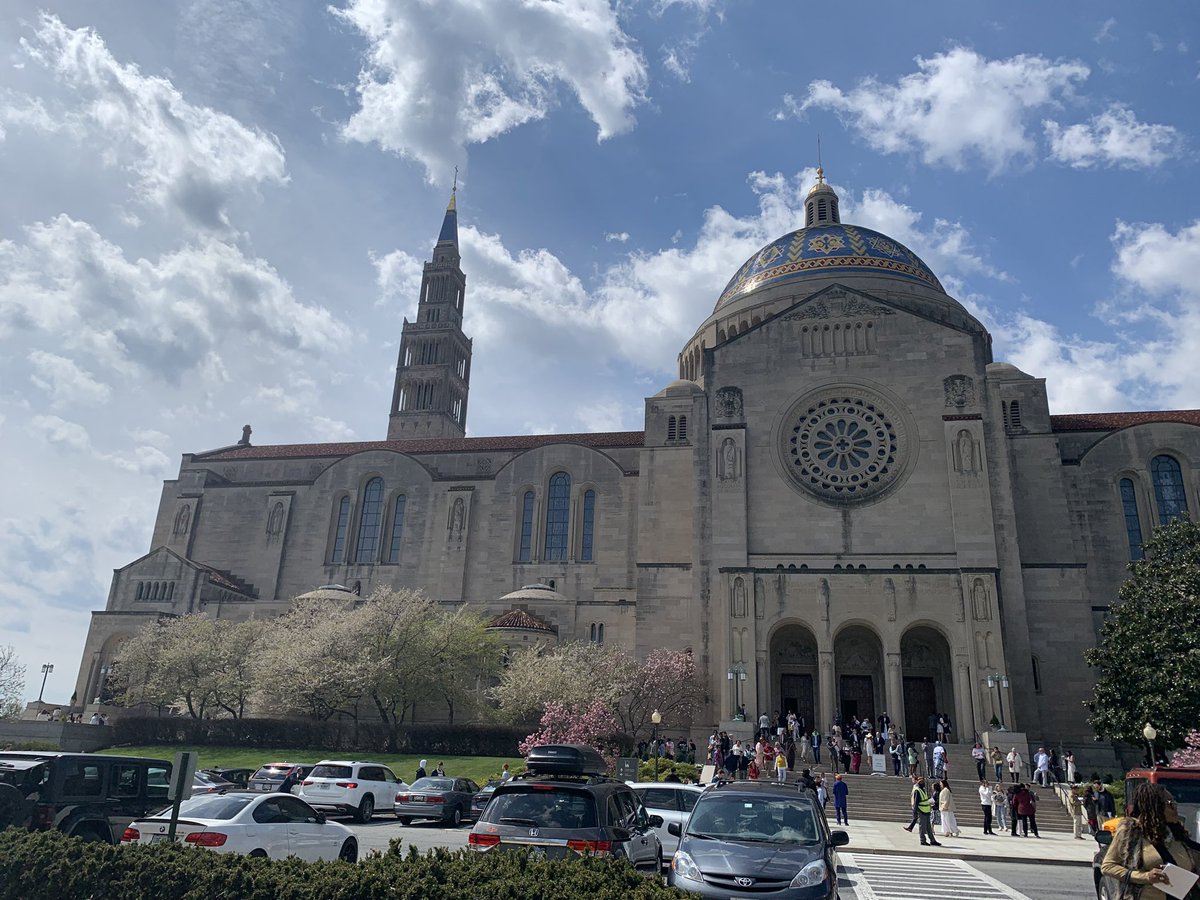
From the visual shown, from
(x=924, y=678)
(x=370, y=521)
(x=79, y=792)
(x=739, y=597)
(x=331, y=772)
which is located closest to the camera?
(x=79, y=792)

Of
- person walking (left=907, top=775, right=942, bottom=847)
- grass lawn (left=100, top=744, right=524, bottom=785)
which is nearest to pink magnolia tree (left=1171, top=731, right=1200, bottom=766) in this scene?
person walking (left=907, top=775, right=942, bottom=847)

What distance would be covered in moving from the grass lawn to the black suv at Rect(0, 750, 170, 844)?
17699 millimetres

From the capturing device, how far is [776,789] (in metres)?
11.3

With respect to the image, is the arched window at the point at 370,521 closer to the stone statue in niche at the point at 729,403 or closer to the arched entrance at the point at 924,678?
the stone statue in niche at the point at 729,403

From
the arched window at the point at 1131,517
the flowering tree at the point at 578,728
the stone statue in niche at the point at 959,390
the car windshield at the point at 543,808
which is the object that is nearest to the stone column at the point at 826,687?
the flowering tree at the point at 578,728

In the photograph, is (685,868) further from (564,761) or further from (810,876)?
(564,761)

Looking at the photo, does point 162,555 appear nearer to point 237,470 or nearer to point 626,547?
point 237,470

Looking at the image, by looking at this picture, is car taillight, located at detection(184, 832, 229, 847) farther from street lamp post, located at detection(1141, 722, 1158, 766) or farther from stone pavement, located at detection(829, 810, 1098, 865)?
street lamp post, located at detection(1141, 722, 1158, 766)

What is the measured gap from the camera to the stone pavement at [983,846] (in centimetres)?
1897

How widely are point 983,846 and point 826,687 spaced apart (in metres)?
15.3

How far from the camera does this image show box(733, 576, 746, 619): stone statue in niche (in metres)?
37.5

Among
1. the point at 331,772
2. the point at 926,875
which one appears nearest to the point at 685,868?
the point at 926,875

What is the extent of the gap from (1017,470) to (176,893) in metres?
42.8

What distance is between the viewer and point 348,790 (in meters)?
20.8
